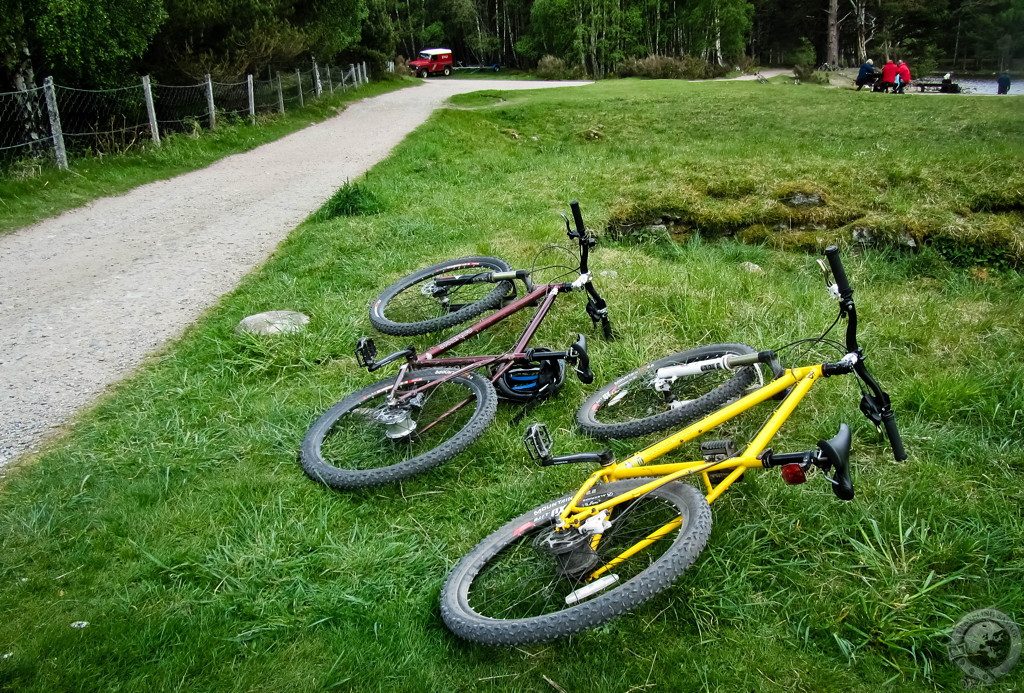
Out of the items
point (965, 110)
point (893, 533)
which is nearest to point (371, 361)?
point (893, 533)

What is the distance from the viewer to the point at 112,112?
13828mm

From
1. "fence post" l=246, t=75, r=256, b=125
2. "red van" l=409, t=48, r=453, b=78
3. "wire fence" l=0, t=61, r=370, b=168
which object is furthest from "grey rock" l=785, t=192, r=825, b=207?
"red van" l=409, t=48, r=453, b=78

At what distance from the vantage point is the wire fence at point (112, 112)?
11562mm

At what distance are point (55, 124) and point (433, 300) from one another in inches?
359

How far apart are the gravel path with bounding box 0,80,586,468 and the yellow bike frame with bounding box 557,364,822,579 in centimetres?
346

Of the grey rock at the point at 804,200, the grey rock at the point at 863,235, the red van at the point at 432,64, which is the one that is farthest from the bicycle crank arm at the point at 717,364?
the red van at the point at 432,64

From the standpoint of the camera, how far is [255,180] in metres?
12.3

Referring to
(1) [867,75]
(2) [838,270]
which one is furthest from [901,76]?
(2) [838,270]

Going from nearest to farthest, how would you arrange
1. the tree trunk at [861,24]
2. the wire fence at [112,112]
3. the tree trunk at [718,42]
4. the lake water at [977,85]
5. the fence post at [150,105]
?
the wire fence at [112,112] → the fence post at [150,105] → the lake water at [977,85] → the tree trunk at [861,24] → the tree trunk at [718,42]

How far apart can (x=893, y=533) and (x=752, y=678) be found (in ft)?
3.56

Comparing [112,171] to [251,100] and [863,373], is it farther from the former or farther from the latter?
[863,373]

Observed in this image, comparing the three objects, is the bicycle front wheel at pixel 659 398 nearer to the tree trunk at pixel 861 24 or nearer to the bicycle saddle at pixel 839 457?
the bicycle saddle at pixel 839 457

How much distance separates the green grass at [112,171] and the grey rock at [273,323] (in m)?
5.44

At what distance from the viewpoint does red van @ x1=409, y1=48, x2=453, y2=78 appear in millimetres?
48281
